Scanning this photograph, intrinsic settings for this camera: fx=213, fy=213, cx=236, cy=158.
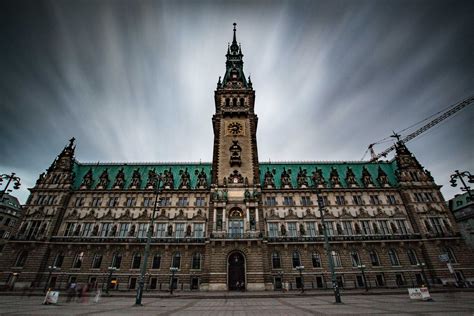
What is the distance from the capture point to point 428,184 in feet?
147

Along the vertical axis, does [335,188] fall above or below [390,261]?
above

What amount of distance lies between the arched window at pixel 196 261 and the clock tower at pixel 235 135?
43.0ft

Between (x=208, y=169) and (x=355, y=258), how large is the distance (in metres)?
35.1

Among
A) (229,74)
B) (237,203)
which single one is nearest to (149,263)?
(237,203)

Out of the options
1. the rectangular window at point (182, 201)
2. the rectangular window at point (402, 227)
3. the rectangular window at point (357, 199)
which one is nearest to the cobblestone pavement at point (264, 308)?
the rectangular window at point (402, 227)

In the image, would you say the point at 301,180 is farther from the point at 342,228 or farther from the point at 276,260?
the point at 276,260

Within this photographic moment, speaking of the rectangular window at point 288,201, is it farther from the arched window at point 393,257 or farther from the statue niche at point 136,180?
the statue niche at point 136,180

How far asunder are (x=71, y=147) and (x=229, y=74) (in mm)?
43228

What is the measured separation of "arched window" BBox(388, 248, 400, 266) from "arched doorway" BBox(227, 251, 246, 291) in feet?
88.2

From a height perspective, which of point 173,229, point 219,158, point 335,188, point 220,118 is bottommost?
point 173,229

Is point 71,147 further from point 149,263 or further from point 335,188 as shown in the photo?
point 335,188

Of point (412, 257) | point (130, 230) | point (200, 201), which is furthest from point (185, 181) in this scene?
point (412, 257)

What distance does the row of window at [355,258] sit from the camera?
124ft

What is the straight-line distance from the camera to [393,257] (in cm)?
3866
